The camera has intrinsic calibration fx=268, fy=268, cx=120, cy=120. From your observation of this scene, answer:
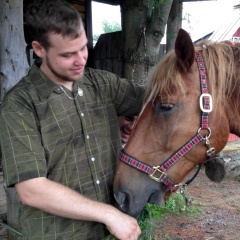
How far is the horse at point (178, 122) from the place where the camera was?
1.50 m

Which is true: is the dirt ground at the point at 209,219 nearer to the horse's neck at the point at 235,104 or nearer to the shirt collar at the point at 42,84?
the horse's neck at the point at 235,104

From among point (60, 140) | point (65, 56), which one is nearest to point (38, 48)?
point (65, 56)

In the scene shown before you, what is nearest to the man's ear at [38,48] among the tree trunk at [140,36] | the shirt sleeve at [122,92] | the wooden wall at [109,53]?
the shirt sleeve at [122,92]

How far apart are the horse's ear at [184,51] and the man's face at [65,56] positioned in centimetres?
52

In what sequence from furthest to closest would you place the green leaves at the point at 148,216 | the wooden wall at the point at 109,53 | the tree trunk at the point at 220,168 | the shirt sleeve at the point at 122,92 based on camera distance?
the wooden wall at the point at 109,53, the tree trunk at the point at 220,168, the shirt sleeve at the point at 122,92, the green leaves at the point at 148,216

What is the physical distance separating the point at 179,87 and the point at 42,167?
843mm

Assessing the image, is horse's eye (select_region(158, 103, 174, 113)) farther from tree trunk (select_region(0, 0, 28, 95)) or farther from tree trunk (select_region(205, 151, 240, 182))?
tree trunk (select_region(205, 151, 240, 182))

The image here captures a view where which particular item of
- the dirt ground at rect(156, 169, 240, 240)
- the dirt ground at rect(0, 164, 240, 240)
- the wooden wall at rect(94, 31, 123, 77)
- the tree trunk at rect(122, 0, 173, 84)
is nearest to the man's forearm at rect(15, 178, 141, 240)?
the dirt ground at rect(0, 164, 240, 240)

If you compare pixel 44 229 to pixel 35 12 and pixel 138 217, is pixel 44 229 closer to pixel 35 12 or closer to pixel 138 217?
pixel 138 217

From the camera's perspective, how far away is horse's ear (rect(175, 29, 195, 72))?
1442 mm

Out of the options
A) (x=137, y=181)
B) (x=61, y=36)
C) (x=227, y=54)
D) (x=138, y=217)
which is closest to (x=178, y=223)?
(x=138, y=217)

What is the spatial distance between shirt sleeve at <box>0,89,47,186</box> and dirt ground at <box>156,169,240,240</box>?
2190mm

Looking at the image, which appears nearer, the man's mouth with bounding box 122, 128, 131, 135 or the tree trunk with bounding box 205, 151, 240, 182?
the man's mouth with bounding box 122, 128, 131, 135

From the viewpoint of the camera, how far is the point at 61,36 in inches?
55.2
